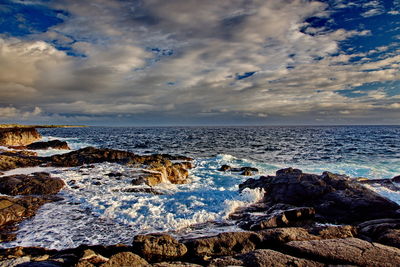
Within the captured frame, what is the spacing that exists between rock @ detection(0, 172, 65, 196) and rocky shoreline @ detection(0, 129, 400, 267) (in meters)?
0.04

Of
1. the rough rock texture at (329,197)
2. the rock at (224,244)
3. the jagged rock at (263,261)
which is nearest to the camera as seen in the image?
the jagged rock at (263,261)

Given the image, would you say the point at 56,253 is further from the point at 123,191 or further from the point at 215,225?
the point at 123,191

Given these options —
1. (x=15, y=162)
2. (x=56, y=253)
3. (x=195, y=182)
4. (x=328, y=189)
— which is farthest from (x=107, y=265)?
(x=15, y=162)

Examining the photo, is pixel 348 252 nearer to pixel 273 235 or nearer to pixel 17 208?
pixel 273 235

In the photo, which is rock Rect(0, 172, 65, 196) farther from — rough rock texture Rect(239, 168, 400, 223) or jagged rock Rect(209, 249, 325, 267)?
rough rock texture Rect(239, 168, 400, 223)

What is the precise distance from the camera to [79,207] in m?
10.9

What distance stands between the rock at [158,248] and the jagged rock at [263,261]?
129 cm

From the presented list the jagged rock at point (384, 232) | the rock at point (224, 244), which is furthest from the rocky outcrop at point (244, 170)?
the rock at point (224, 244)

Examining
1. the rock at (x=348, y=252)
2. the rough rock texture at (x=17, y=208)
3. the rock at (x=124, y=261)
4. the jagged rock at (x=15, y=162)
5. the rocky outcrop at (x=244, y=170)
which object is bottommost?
the rocky outcrop at (x=244, y=170)

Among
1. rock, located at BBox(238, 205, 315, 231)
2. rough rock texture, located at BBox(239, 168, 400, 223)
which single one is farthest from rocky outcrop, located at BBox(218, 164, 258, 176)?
rock, located at BBox(238, 205, 315, 231)

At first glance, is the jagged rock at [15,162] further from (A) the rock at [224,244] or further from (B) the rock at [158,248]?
(A) the rock at [224,244]

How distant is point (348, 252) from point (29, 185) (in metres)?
15.0

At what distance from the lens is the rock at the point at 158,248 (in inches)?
241

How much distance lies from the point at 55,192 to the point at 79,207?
310cm
